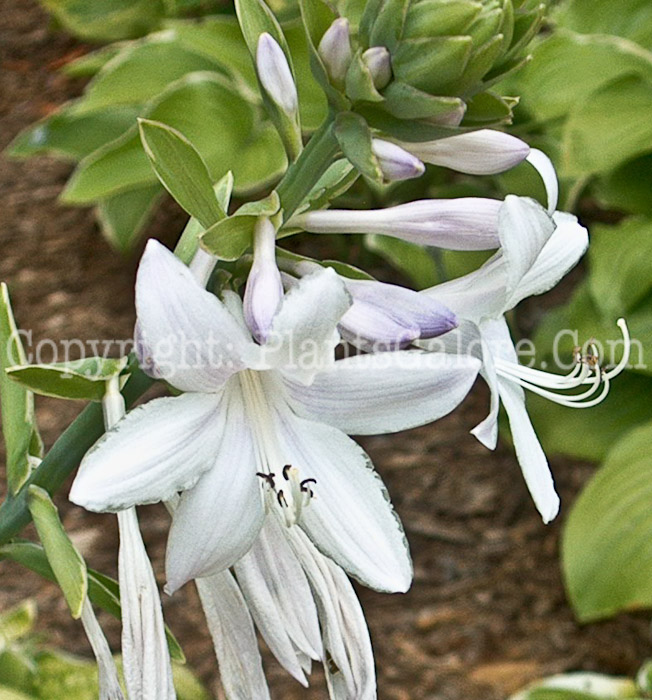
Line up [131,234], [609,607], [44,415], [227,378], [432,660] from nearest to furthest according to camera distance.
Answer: [227,378] → [609,607] → [432,660] → [44,415] → [131,234]

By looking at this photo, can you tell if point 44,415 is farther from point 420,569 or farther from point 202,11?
point 202,11

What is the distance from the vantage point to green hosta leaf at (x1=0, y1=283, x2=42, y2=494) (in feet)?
3.02

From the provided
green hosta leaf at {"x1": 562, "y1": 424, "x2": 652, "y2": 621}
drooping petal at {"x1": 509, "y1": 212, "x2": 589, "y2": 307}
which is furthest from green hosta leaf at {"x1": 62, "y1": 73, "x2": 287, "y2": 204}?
drooping petal at {"x1": 509, "y1": 212, "x2": 589, "y2": 307}

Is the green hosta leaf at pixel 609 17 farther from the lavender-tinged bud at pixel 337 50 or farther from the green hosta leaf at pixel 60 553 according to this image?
the green hosta leaf at pixel 60 553

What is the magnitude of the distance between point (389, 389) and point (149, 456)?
0.17 m

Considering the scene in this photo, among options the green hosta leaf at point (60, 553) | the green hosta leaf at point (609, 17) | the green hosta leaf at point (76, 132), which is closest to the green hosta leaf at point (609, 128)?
the green hosta leaf at point (609, 17)

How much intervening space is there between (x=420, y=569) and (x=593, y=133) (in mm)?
1168

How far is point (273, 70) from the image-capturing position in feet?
2.61

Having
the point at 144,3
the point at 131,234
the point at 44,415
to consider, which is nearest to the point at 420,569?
the point at 44,415

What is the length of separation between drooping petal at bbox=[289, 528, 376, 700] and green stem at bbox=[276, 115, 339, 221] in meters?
0.27

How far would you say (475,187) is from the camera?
3.02 metres

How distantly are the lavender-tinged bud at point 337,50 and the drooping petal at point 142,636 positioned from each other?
401 mm

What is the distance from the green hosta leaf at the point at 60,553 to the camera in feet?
2.58

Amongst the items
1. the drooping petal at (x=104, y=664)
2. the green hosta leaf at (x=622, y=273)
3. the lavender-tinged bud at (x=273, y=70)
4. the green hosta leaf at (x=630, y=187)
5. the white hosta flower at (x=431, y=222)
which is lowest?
the green hosta leaf at (x=630, y=187)
